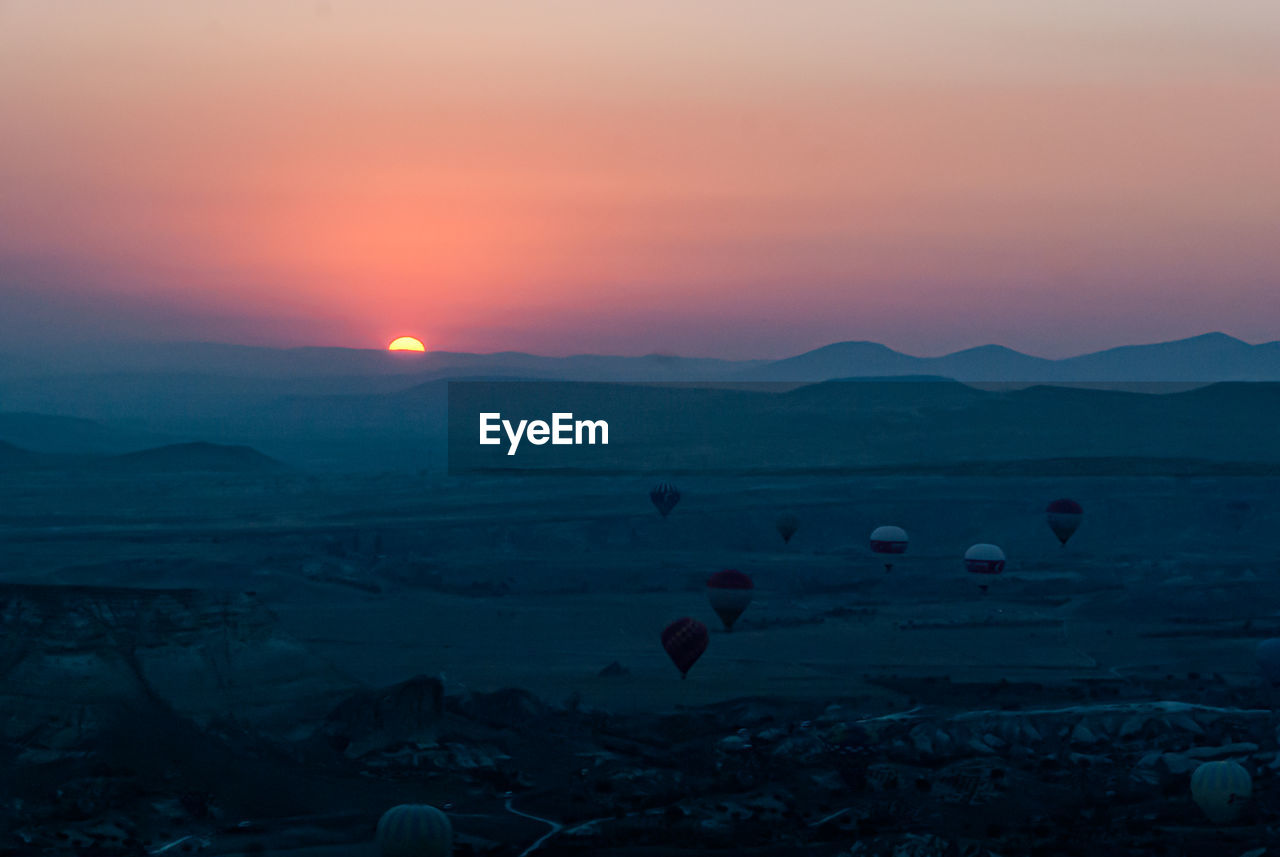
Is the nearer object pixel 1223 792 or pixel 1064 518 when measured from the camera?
pixel 1223 792

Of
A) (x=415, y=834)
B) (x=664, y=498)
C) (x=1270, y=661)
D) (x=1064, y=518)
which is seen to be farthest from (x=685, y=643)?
(x=664, y=498)

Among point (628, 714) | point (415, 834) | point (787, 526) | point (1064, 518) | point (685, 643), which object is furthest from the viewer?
point (787, 526)

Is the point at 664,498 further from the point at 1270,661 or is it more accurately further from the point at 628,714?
the point at 628,714

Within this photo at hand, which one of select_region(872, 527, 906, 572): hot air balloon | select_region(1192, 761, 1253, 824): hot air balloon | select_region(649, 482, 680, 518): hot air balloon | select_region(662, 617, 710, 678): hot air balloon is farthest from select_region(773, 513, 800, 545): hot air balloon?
select_region(1192, 761, 1253, 824): hot air balloon

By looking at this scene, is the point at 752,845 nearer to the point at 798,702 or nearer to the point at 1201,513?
the point at 798,702

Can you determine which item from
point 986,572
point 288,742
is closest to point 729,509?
point 986,572

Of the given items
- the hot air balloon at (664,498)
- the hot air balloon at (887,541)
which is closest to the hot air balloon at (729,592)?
the hot air balloon at (887,541)
